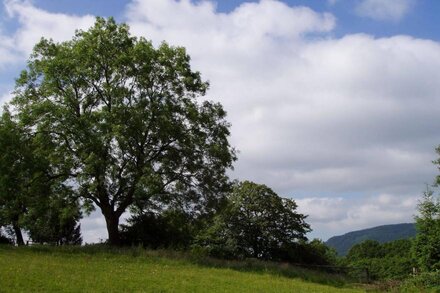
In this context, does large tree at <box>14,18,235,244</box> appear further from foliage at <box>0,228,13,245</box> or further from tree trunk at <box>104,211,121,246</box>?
foliage at <box>0,228,13,245</box>

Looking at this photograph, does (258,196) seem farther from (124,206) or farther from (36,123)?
(36,123)

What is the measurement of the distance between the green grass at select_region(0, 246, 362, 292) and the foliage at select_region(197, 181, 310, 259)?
14206mm

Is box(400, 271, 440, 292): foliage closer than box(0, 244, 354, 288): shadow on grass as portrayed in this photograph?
Yes

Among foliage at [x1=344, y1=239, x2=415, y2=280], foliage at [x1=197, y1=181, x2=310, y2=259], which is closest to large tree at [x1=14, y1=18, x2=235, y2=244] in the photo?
foliage at [x1=197, y1=181, x2=310, y2=259]

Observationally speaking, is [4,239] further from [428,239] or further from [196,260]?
[428,239]

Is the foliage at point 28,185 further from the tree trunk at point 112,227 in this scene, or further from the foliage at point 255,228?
the foliage at point 255,228

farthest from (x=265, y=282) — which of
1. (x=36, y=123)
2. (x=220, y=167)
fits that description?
(x=36, y=123)

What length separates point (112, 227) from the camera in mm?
34312

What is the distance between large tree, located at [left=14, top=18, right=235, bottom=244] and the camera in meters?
32.0

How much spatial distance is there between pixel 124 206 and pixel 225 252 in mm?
14968

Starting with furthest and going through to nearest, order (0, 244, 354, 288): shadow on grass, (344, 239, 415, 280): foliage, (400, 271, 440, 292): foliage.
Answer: (344, 239, 415, 280): foliage
(0, 244, 354, 288): shadow on grass
(400, 271, 440, 292): foliage

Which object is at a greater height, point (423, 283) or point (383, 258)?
point (383, 258)

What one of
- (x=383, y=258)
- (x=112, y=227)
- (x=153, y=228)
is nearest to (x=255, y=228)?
→ (x=153, y=228)

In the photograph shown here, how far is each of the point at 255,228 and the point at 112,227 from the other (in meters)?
16.5
